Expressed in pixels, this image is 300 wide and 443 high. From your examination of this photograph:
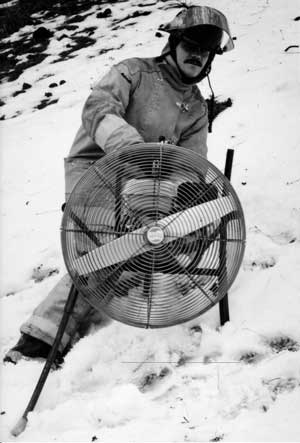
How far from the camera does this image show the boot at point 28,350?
8.81ft

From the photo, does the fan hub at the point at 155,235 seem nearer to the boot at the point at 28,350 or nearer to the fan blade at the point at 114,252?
the fan blade at the point at 114,252

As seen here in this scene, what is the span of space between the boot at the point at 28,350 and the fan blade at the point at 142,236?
0.78 m

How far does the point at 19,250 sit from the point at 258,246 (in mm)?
1904

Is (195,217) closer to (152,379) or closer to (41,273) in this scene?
(152,379)

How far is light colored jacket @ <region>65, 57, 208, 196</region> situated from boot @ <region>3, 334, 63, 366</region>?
899mm

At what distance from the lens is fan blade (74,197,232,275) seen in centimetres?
208

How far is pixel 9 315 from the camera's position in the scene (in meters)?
3.11

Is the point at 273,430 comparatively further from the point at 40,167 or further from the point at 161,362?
the point at 40,167

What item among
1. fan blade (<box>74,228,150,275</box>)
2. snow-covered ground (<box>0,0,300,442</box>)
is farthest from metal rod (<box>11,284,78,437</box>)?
fan blade (<box>74,228,150,275</box>)

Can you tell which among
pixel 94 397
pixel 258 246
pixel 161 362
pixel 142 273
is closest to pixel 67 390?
pixel 94 397

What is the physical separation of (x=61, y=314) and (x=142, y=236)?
0.97 metres

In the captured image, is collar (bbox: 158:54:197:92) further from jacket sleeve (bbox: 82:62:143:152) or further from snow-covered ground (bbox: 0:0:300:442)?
snow-covered ground (bbox: 0:0:300:442)

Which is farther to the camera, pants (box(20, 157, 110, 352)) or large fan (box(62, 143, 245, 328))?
pants (box(20, 157, 110, 352))

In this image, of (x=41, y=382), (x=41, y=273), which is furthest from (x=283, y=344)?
(x=41, y=273)
